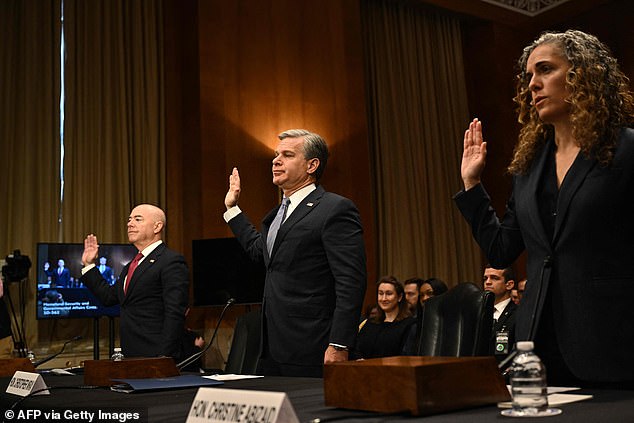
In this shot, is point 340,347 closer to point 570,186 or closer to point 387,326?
point 570,186

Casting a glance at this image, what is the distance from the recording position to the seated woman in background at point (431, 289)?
5969 millimetres

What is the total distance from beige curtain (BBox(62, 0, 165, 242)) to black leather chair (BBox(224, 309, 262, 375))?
3.31m

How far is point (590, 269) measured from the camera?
149 cm

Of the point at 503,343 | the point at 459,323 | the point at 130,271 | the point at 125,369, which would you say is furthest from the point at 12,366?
the point at 503,343

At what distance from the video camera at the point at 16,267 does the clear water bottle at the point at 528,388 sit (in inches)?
192

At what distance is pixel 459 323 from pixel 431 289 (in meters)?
3.50

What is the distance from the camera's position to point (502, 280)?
4797 mm

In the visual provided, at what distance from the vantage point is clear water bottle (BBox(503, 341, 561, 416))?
108cm

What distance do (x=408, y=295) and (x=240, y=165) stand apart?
1834mm

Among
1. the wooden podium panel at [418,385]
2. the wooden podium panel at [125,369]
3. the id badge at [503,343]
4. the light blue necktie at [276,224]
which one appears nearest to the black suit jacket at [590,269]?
the wooden podium panel at [418,385]

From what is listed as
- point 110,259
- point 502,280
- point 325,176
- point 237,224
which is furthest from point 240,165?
point 237,224

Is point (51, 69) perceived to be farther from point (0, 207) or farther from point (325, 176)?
point (325, 176)

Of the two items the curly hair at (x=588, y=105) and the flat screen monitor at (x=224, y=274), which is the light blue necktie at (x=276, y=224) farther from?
the flat screen monitor at (x=224, y=274)

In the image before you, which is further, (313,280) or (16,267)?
(16,267)
